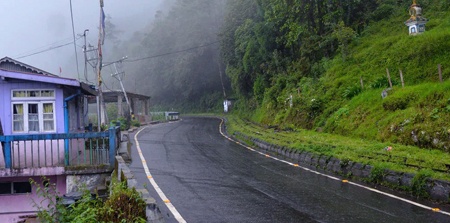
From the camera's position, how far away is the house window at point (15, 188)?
13.4 metres

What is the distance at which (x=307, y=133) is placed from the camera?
2044cm

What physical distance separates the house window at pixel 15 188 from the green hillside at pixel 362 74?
1274cm

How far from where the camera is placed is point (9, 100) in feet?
48.8

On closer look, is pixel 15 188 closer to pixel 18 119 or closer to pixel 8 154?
pixel 8 154

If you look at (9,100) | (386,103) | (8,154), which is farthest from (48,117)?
(386,103)

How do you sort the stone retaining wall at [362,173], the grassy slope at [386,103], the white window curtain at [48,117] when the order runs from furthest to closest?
the white window curtain at [48,117] → the grassy slope at [386,103] → the stone retaining wall at [362,173]

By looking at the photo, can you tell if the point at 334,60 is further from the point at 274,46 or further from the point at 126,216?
the point at 126,216

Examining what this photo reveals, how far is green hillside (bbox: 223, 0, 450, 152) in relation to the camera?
14641 mm

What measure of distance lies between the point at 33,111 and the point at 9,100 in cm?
94

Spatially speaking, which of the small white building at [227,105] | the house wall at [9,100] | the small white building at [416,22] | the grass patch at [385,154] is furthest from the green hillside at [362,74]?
the small white building at [227,105]

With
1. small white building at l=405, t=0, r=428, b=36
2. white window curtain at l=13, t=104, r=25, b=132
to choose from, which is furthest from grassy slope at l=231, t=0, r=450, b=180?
white window curtain at l=13, t=104, r=25, b=132

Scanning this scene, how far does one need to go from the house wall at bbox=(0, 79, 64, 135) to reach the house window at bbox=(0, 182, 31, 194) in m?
2.24

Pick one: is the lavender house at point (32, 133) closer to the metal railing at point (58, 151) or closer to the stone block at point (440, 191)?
the metal railing at point (58, 151)

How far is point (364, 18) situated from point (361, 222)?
25.8 metres
